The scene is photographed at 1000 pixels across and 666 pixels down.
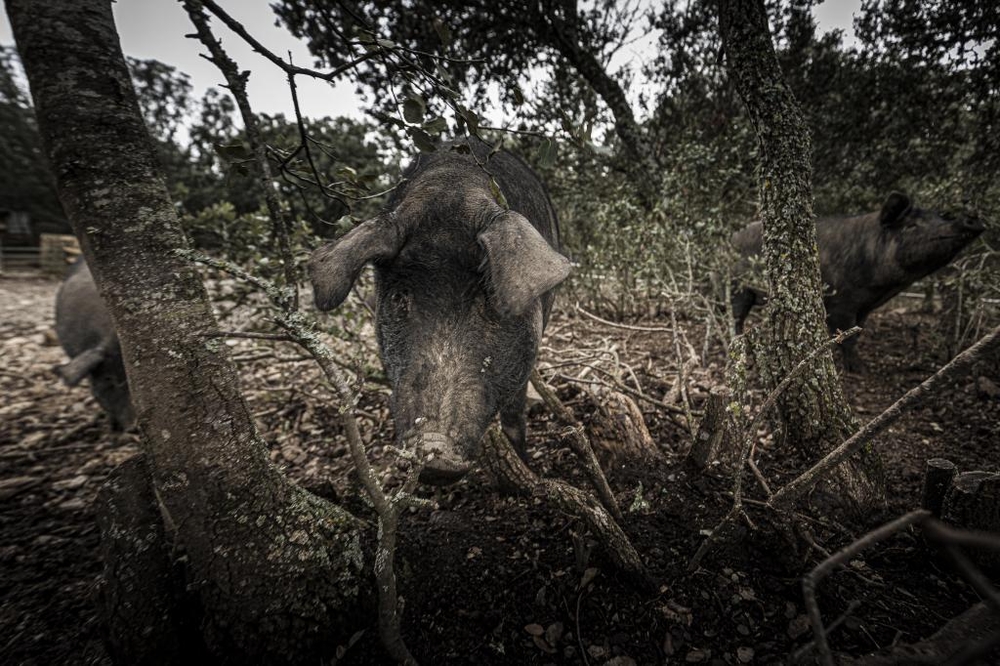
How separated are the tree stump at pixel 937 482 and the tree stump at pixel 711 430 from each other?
2.93 feet

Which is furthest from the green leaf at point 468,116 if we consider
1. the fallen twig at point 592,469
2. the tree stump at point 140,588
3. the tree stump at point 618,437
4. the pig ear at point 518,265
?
the tree stump at point 618,437

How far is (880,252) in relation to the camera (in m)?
5.02

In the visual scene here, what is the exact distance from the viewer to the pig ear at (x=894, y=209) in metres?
4.76

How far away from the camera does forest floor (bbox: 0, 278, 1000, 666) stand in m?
1.67

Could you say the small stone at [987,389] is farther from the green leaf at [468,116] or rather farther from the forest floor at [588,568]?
the green leaf at [468,116]

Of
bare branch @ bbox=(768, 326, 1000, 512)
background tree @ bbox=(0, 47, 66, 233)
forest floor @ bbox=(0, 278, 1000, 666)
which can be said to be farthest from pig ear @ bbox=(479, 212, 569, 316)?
background tree @ bbox=(0, 47, 66, 233)

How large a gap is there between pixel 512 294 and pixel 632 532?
154 centimetres

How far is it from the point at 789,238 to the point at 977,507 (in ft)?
5.85

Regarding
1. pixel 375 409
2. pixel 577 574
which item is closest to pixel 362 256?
pixel 577 574

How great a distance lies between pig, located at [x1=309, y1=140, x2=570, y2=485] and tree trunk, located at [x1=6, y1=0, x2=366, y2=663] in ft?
2.00

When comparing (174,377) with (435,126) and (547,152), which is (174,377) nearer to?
(435,126)

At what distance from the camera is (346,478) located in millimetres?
3289

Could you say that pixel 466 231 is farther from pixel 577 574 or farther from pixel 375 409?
pixel 375 409

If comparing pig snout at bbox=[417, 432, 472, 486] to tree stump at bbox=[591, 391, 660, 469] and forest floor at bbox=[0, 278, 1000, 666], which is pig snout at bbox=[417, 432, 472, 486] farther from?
tree stump at bbox=[591, 391, 660, 469]
